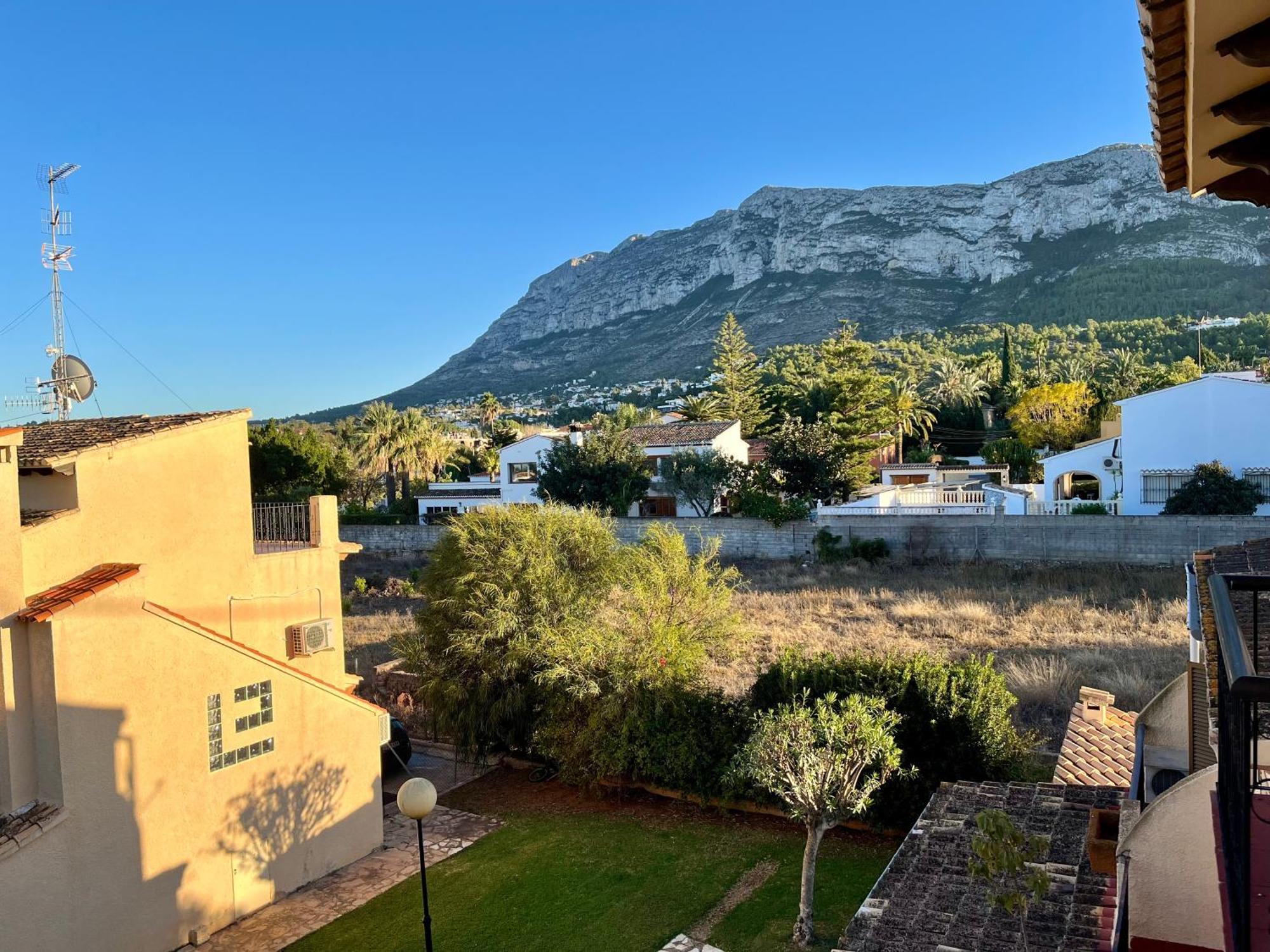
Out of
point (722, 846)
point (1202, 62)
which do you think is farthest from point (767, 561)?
point (1202, 62)

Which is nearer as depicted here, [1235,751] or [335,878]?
[1235,751]

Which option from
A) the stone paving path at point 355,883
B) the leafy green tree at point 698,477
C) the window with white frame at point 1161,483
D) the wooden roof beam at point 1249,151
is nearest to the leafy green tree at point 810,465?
the leafy green tree at point 698,477

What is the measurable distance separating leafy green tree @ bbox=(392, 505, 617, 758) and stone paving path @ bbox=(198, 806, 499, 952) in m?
1.57

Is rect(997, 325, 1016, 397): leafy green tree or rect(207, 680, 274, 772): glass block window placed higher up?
rect(997, 325, 1016, 397): leafy green tree

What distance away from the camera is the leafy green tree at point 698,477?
33.8 meters

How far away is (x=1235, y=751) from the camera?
186 centimetres

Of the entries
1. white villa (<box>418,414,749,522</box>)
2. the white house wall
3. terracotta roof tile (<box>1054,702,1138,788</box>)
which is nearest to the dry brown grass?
terracotta roof tile (<box>1054,702,1138,788</box>)

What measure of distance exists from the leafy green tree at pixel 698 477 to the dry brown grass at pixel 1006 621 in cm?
569

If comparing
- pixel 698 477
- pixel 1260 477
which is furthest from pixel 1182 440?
pixel 698 477

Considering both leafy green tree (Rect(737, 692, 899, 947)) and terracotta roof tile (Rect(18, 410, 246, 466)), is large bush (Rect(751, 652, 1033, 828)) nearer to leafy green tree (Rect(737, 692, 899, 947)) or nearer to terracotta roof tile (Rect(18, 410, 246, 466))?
leafy green tree (Rect(737, 692, 899, 947))

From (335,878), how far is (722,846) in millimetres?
4808

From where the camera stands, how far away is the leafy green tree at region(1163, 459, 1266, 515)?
24.3 metres

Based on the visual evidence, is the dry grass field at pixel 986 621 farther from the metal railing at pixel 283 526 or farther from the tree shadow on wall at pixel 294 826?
the tree shadow on wall at pixel 294 826

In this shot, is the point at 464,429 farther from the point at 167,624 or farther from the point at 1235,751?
the point at 1235,751
